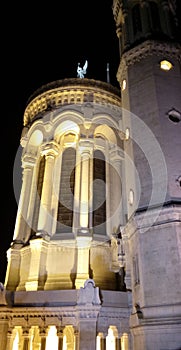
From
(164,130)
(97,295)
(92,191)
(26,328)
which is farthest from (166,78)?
(26,328)

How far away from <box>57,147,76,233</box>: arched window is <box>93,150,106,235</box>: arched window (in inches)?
64.8

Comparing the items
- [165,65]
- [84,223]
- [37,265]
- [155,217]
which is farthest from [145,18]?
[37,265]

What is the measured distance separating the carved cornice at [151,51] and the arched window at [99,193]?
23.9 ft

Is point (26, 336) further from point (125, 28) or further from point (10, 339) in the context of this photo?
point (125, 28)

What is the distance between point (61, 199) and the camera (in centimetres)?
2336

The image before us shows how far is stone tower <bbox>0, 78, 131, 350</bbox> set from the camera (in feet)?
53.6

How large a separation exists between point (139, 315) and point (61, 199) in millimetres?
A: 10834

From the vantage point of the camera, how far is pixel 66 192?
2367cm

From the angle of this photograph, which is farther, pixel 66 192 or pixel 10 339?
pixel 66 192

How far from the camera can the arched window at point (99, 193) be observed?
22719 mm

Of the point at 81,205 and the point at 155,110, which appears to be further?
the point at 81,205

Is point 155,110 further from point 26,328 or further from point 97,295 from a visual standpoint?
point 26,328

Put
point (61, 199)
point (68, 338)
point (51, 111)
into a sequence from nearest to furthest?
point (68, 338) → point (61, 199) → point (51, 111)

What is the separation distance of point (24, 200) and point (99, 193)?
18.5 ft
